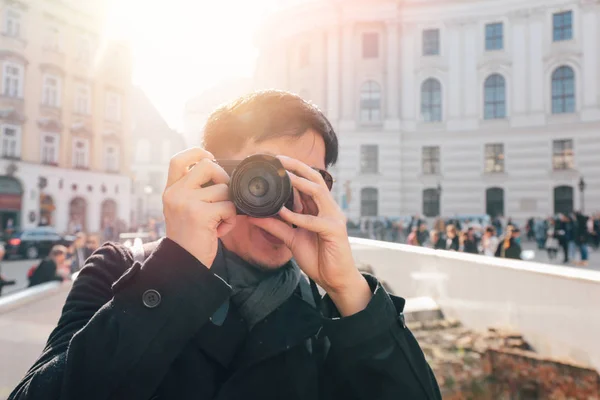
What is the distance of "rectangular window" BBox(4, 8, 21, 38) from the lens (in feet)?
69.1

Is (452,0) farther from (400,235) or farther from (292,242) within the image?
(292,242)

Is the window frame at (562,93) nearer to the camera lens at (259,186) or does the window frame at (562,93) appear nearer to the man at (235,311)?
the man at (235,311)

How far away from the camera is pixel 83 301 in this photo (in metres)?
1.31

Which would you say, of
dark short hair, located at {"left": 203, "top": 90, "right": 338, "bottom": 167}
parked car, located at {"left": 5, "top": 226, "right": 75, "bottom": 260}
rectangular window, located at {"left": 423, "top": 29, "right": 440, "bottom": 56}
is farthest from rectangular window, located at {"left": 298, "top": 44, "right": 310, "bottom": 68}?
dark short hair, located at {"left": 203, "top": 90, "right": 338, "bottom": 167}

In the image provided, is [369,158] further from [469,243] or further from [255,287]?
[255,287]

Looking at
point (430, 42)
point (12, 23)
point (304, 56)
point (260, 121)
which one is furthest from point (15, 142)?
point (260, 121)

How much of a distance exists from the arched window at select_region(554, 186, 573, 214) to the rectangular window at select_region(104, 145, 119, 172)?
81.9 feet

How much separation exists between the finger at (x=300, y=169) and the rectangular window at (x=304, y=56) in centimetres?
3159

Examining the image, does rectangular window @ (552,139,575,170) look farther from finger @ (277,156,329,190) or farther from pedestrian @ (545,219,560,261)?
finger @ (277,156,329,190)

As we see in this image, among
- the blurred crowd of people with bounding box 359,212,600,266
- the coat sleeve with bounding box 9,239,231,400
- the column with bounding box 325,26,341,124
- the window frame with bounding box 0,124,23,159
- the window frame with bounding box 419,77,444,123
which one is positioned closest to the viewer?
the coat sleeve with bounding box 9,239,231,400

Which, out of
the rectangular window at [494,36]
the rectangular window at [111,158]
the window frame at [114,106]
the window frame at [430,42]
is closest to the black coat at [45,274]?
the rectangular window at [111,158]

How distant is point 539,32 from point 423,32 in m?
6.54

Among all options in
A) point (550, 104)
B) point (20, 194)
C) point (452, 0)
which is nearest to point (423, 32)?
point (452, 0)

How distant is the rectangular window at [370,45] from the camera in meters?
30.2
